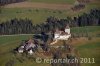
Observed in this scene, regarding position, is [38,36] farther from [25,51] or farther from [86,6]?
[86,6]

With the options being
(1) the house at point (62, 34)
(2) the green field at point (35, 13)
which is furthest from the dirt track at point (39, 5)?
(1) the house at point (62, 34)

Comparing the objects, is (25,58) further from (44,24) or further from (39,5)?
(39,5)

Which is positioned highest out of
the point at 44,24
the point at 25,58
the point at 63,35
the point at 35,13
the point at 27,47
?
the point at 35,13

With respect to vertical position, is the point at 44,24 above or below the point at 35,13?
below

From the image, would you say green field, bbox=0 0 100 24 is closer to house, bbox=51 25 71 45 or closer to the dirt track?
the dirt track

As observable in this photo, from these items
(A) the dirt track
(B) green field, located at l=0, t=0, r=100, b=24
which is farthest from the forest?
(A) the dirt track

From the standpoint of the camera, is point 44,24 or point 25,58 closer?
point 25,58

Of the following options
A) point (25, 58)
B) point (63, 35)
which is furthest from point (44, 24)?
point (25, 58)

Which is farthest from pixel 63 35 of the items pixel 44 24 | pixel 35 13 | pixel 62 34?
pixel 35 13

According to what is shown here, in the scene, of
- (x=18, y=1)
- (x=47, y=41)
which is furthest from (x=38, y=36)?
(x=18, y=1)

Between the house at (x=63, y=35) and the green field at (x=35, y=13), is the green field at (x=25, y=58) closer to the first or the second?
the house at (x=63, y=35)
